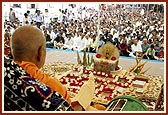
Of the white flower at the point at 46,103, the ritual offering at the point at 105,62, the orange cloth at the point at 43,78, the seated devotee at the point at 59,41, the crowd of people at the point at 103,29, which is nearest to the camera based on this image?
the white flower at the point at 46,103

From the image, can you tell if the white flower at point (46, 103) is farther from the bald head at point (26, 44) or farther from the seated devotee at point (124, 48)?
the seated devotee at point (124, 48)

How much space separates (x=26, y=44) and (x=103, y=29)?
56cm

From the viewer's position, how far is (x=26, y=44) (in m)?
Result: 1.21

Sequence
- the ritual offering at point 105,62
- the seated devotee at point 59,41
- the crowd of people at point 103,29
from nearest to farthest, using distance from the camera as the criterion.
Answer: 1. the crowd of people at point 103,29
2. the seated devotee at point 59,41
3. the ritual offering at point 105,62

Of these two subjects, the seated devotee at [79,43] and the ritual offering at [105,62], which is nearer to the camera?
the seated devotee at [79,43]

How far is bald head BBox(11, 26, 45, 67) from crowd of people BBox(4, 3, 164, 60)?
262mm

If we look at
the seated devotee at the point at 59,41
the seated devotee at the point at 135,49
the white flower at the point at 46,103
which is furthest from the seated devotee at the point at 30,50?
the seated devotee at the point at 135,49

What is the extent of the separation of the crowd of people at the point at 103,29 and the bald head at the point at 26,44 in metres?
0.26

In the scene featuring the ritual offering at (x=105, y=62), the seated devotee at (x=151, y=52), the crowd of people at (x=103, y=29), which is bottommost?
the ritual offering at (x=105, y=62)

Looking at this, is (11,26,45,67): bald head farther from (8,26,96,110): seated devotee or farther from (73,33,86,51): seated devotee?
(73,33,86,51): seated devotee

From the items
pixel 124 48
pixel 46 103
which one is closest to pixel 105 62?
pixel 124 48

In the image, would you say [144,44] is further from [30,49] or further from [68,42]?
[30,49]

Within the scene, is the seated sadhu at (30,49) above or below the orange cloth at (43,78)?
above

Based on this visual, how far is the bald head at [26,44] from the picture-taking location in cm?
121
